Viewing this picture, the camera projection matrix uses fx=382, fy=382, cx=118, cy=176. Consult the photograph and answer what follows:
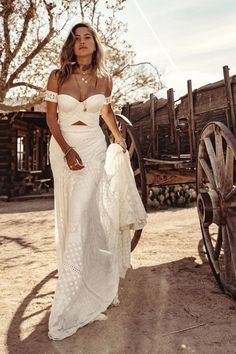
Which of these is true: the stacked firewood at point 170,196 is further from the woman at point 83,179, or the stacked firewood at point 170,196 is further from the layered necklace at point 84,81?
the layered necklace at point 84,81

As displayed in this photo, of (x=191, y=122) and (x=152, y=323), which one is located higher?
(x=191, y=122)

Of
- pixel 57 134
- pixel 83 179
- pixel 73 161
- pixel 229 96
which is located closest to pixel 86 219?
pixel 83 179

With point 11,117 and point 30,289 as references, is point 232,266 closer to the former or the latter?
point 30,289

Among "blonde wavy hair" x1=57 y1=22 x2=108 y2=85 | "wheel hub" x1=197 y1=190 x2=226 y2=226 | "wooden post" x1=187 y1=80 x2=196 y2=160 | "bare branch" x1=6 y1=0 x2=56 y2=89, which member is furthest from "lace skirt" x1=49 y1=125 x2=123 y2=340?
"bare branch" x1=6 y1=0 x2=56 y2=89

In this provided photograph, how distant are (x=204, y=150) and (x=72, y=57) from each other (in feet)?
4.63

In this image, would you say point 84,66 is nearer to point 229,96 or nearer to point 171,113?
point 229,96

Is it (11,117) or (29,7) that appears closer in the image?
(29,7)

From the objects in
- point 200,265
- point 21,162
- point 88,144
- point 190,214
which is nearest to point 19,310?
point 88,144

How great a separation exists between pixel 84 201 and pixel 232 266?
118cm

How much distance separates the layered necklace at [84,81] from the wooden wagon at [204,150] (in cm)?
101

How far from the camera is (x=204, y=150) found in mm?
3389

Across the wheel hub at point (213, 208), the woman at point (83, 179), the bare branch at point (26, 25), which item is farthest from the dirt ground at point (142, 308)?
the bare branch at point (26, 25)

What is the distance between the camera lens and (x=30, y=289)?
3.25 m

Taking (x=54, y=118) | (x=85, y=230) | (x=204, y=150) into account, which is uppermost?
(x=54, y=118)
